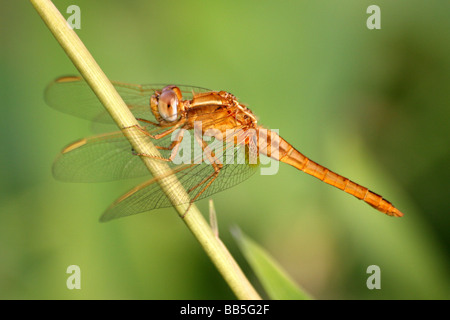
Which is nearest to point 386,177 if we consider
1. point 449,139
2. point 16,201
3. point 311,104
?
point 449,139

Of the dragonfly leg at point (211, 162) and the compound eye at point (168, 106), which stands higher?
the compound eye at point (168, 106)

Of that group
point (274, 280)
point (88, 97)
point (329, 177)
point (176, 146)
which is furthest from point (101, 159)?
point (329, 177)

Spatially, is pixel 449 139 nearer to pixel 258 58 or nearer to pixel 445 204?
pixel 445 204

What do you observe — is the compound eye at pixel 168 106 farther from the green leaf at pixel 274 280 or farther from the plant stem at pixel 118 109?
the green leaf at pixel 274 280

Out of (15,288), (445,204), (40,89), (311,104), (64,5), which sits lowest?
(15,288)

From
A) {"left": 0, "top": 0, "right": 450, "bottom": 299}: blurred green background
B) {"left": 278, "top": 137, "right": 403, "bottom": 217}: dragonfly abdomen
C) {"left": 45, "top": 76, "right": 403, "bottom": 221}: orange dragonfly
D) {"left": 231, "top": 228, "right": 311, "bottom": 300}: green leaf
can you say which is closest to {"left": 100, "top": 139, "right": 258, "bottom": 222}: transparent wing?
{"left": 45, "top": 76, "right": 403, "bottom": 221}: orange dragonfly

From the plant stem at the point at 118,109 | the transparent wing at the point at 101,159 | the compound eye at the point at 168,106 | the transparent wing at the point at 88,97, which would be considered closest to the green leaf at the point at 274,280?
the plant stem at the point at 118,109
